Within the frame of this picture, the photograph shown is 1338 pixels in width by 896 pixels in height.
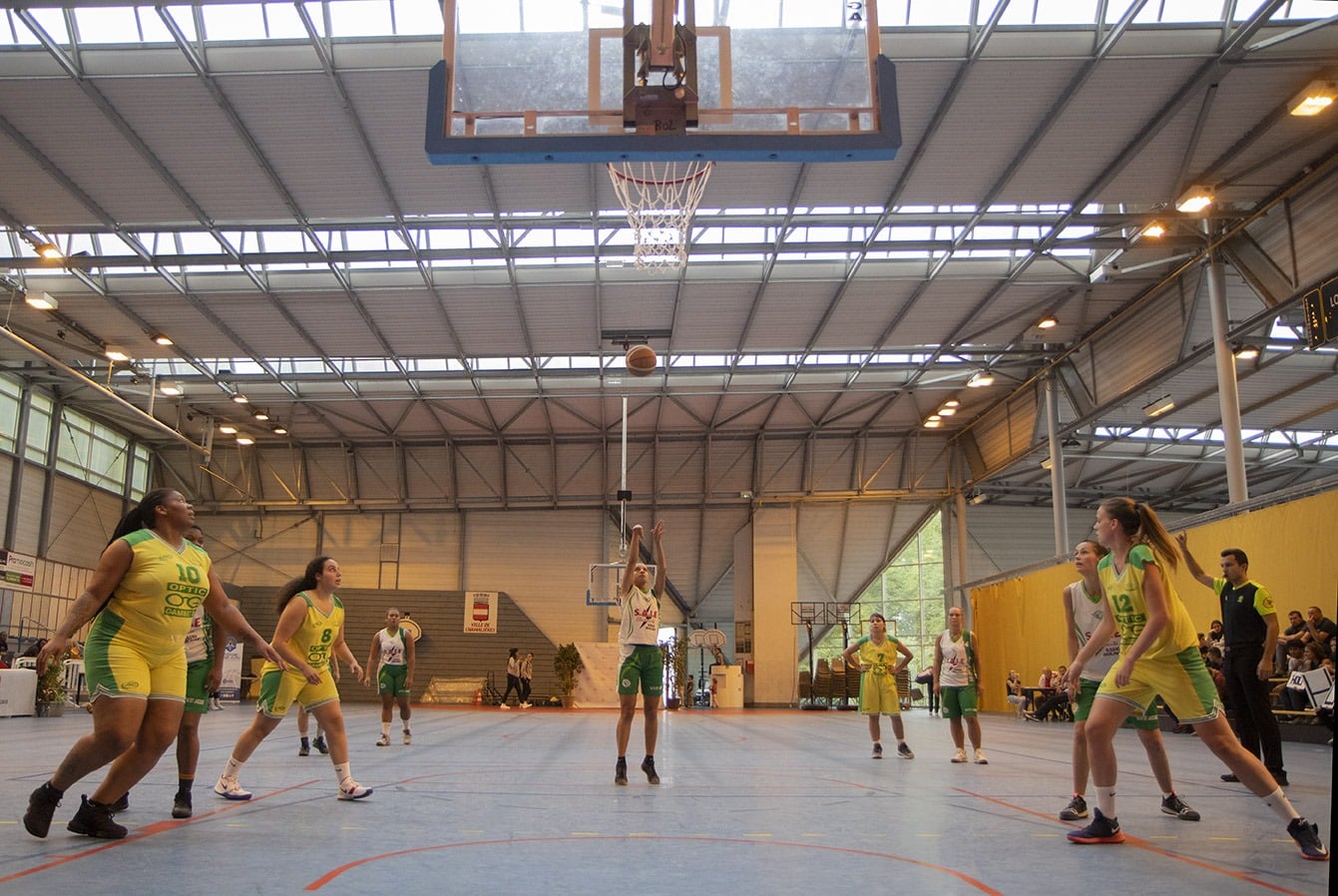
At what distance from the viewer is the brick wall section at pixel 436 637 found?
32.8 m

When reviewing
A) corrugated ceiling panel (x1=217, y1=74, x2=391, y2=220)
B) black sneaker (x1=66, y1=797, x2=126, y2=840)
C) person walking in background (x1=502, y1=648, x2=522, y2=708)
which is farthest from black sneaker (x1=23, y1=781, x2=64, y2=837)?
person walking in background (x1=502, y1=648, x2=522, y2=708)

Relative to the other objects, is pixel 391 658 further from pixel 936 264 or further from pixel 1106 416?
pixel 1106 416

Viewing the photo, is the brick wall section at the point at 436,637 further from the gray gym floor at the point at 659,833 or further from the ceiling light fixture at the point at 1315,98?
the ceiling light fixture at the point at 1315,98

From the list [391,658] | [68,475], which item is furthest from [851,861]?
[68,475]

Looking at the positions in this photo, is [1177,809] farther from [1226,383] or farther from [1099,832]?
[1226,383]

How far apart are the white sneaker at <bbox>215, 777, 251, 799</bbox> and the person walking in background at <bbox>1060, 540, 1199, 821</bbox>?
206 inches

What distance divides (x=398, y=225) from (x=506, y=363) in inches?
382

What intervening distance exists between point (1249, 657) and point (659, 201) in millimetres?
9147

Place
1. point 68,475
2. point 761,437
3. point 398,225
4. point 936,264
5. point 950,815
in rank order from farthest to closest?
point 761,437 < point 68,475 < point 936,264 < point 398,225 < point 950,815

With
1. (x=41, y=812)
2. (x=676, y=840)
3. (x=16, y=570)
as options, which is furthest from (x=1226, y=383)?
(x=16, y=570)

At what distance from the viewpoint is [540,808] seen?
21.1 ft

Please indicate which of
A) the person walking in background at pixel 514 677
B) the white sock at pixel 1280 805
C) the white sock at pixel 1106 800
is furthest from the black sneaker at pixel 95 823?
the person walking in background at pixel 514 677

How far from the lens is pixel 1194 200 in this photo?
54.7 feet

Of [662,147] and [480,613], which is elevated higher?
[662,147]
